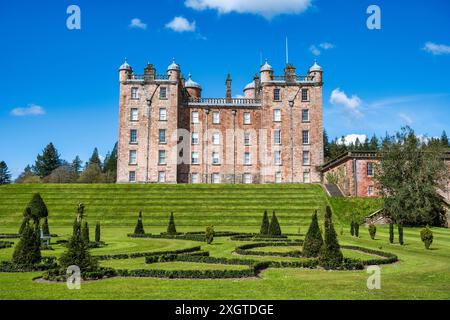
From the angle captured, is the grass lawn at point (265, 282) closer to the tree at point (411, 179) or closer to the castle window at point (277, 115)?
the tree at point (411, 179)

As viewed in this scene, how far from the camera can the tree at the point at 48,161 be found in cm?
11000

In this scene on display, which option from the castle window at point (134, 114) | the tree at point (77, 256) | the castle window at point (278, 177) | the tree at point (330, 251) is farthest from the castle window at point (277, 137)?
the tree at point (77, 256)

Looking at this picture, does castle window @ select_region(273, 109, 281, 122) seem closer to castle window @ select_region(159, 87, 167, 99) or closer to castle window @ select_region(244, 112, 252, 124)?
castle window @ select_region(244, 112, 252, 124)

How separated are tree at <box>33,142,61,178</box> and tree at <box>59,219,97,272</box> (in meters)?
102

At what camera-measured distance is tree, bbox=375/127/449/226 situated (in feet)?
130

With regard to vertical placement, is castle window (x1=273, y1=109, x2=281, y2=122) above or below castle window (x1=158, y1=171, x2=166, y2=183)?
above

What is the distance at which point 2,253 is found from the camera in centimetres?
2131

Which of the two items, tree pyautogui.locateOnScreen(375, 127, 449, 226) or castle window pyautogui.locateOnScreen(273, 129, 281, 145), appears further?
castle window pyautogui.locateOnScreen(273, 129, 281, 145)

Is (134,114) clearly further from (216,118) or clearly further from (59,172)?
(59,172)

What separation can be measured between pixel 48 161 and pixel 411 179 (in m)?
90.6

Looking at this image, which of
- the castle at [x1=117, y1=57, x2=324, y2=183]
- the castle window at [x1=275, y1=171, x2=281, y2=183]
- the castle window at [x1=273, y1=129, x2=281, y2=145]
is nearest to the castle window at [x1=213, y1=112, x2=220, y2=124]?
the castle at [x1=117, y1=57, x2=324, y2=183]

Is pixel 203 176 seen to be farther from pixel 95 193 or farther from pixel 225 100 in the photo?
pixel 95 193
